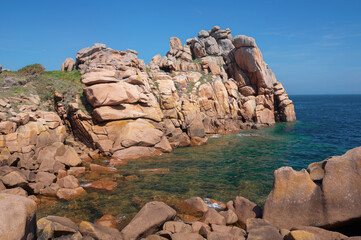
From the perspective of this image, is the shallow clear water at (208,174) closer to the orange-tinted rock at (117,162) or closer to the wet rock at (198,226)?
the orange-tinted rock at (117,162)

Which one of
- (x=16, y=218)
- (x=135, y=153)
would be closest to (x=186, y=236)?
(x=16, y=218)

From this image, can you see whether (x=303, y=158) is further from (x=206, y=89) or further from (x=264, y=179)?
(x=206, y=89)

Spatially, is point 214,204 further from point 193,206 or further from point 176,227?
point 176,227

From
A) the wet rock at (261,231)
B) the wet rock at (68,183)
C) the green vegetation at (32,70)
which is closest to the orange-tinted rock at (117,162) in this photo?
the wet rock at (68,183)

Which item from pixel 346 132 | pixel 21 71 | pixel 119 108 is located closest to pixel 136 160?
pixel 119 108

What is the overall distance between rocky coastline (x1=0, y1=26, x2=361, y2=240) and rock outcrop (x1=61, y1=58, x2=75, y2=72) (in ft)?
0.98

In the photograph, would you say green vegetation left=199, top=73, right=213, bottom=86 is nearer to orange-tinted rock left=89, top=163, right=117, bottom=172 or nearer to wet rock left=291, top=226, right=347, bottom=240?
orange-tinted rock left=89, top=163, right=117, bottom=172

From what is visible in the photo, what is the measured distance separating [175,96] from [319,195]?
30.8 meters

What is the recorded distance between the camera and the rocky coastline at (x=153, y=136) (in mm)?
9156

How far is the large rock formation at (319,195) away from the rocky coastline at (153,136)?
0.13ft

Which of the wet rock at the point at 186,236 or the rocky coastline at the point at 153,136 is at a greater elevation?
the rocky coastline at the point at 153,136

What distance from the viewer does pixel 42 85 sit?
30094mm

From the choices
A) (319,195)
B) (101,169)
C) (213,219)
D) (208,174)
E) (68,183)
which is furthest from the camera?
(101,169)

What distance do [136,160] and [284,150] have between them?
1806cm
